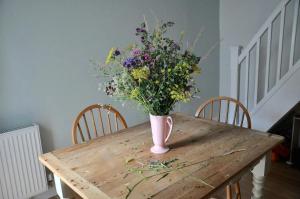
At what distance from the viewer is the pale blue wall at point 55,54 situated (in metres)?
1.97

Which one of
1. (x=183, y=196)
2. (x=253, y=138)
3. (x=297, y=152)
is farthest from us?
(x=297, y=152)

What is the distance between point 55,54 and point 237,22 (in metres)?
2.51

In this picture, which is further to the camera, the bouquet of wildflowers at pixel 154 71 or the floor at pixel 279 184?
the floor at pixel 279 184

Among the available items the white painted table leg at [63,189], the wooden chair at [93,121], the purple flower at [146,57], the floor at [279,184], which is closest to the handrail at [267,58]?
the floor at [279,184]

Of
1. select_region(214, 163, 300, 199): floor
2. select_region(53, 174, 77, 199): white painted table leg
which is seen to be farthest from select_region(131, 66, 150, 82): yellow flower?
select_region(214, 163, 300, 199): floor

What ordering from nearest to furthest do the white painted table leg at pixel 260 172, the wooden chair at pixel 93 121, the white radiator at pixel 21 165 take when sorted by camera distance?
the white painted table leg at pixel 260 172, the wooden chair at pixel 93 121, the white radiator at pixel 21 165

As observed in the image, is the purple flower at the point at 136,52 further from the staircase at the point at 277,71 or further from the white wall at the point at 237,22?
the white wall at the point at 237,22

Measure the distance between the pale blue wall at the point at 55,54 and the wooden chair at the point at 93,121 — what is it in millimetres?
122

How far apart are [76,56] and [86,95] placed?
15.2 inches

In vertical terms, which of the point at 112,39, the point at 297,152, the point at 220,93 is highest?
the point at 112,39

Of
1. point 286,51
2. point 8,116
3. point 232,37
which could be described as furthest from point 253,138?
point 232,37

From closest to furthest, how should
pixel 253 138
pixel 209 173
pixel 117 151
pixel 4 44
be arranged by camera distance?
pixel 209 173 < pixel 117 151 < pixel 253 138 < pixel 4 44

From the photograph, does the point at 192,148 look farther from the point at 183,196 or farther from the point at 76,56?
the point at 76,56

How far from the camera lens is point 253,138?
1.55 meters
